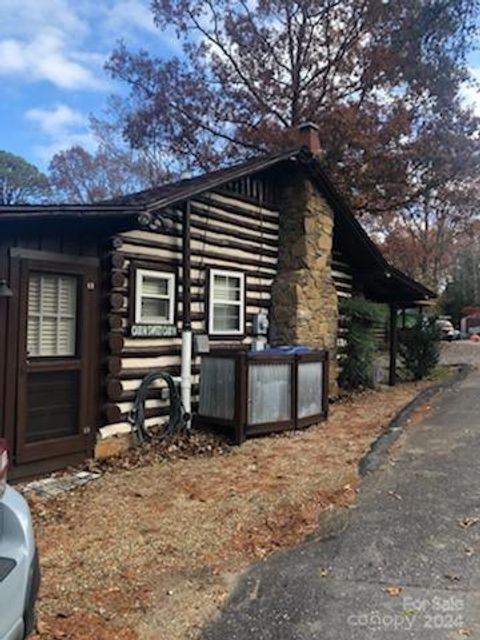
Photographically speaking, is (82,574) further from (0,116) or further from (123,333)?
(0,116)

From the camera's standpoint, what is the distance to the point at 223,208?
346 inches

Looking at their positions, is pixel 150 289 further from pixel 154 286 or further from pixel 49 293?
pixel 49 293

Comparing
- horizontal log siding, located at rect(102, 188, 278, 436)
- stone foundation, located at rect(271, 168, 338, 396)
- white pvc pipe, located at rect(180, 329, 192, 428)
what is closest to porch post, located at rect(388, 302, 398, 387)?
stone foundation, located at rect(271, 168, 338, 396)

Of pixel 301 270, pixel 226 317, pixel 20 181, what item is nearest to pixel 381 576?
pixel 226 317

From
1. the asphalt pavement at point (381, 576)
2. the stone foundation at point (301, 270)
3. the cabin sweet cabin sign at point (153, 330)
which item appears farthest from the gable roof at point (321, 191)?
the asphalt pavement at point (381, 576)

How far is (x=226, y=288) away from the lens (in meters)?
8.91

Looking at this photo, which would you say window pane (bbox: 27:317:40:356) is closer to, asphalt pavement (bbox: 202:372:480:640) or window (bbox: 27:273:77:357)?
window (bbox: 27:273:77:357)

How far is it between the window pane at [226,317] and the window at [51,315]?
2.80 m

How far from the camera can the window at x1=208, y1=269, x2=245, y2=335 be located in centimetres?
858

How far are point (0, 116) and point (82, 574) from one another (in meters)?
21.8

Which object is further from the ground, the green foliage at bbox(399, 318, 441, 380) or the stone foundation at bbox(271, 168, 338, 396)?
the stone foundation at bbox(271, 168, 338, 396)

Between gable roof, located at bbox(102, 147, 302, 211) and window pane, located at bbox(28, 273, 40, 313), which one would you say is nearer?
window pane, located at bbox(28, 273, 40, 313)

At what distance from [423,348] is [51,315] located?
11097 millimetres

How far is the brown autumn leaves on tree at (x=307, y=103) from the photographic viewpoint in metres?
17.7
